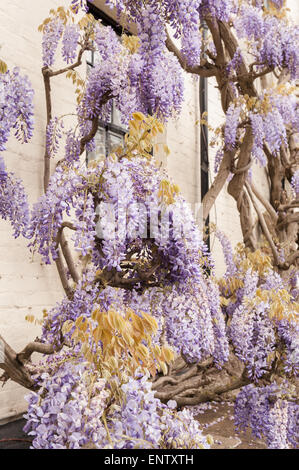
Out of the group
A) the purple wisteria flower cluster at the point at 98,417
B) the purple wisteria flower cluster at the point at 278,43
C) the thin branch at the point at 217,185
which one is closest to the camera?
the purple wisteria flower cluster at the point at 98,417

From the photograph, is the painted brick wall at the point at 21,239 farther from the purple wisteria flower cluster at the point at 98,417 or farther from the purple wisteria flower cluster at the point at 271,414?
the purple wisteria flower cluster at the point at 98,417

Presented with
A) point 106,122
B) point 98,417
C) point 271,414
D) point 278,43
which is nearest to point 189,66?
point 278,43

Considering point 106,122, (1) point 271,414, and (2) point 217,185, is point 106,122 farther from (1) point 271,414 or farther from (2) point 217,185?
(1) point 271,414

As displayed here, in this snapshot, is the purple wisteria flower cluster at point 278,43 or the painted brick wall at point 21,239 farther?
the purple wisteria flower cluster at point 278,43

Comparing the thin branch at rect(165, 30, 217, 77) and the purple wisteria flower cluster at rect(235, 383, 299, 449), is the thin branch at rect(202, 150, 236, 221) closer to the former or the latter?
the thin branch at rect(165, 30, 217, 77)

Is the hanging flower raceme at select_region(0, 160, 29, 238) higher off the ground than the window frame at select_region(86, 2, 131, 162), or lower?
lower

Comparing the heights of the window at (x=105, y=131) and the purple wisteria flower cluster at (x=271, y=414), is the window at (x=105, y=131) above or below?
above

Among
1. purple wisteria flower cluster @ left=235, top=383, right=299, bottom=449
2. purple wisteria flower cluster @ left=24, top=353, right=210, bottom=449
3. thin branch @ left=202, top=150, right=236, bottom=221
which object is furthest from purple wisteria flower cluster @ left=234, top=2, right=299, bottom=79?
purple wisteria flower cluster @ left=24, top=353, right=210, bottom=449

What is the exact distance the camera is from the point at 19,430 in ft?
6.89

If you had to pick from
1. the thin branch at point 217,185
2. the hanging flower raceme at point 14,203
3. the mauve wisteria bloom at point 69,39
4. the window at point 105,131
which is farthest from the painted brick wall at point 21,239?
the thin branch at point 217,185

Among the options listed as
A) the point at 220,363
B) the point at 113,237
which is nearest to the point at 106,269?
the point at 113,237

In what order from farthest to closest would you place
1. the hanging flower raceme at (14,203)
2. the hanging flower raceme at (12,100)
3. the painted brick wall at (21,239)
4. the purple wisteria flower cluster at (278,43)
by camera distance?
1. the purple wisteria flower cluster at (278,43)
2. the painted brick wall at (21,239)
3. the hanging flower raceme at (14,203)
4. the hanging flower raceme at (12,100)

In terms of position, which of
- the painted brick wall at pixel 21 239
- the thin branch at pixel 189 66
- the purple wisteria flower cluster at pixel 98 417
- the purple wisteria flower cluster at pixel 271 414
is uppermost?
the thin branch at pixel 189 66
